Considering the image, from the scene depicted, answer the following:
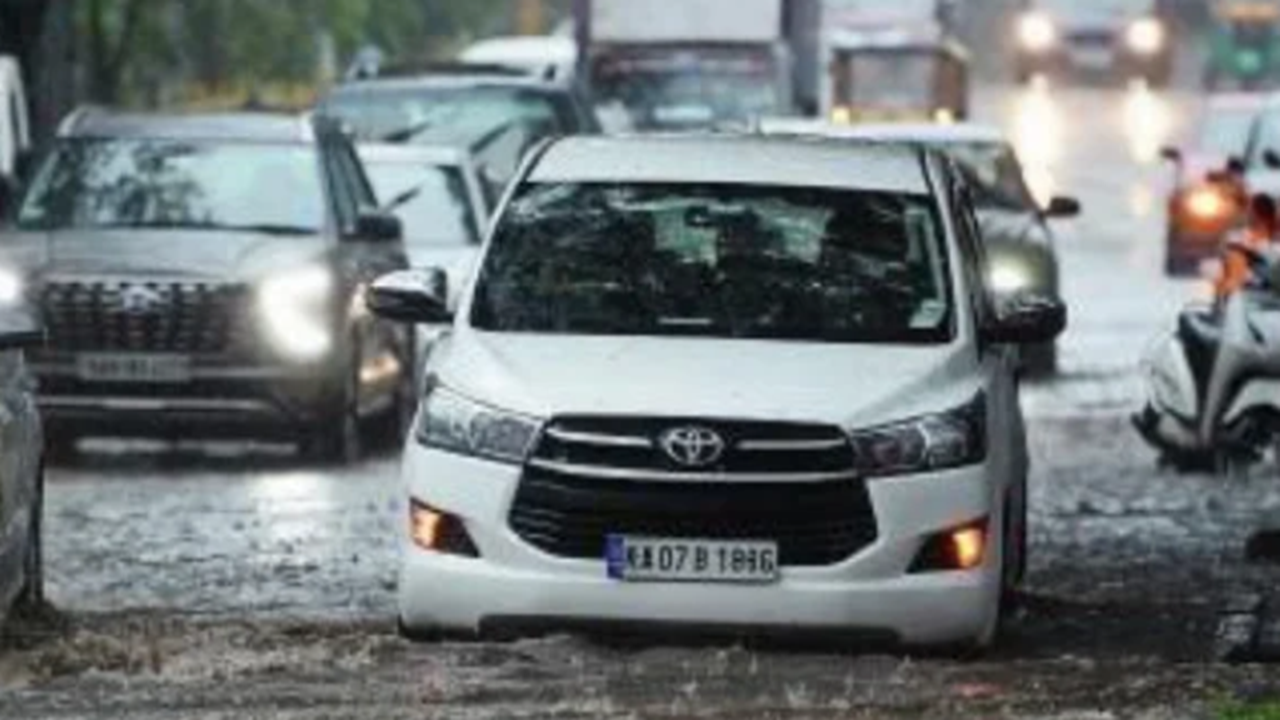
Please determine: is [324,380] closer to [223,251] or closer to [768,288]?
[223,251]

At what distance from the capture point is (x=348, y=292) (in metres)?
20.6

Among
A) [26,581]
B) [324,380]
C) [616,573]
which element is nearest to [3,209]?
[324,380]

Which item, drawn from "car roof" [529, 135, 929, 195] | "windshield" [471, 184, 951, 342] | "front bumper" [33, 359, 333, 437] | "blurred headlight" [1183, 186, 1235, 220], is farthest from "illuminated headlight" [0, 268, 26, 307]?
"blurred headlight" [1183, 186, 1235, 220]

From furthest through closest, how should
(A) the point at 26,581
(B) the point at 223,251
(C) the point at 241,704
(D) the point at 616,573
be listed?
1. (B) the point at 223,251
2. (A) the point at 26,581
3. (D) the point at 616,573
4. (C) the point at 241,704

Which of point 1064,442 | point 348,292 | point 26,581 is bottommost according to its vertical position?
point 1064,442

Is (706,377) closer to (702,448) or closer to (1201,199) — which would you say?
(702,448)

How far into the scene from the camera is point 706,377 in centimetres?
1139

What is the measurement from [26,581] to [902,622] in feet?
8.91

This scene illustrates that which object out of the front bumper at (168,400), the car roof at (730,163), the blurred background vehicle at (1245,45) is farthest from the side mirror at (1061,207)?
the blurred background vehicle at (1245,45)

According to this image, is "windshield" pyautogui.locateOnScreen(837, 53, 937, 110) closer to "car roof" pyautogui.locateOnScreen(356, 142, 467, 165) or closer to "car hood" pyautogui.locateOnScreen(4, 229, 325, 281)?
"car roof" pyautogui.locateOnScreen(356, 142, 467, 165)

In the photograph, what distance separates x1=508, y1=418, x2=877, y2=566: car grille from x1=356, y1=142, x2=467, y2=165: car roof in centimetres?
1323

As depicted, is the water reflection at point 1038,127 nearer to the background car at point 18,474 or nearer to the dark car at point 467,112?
the dark car at point 467,112

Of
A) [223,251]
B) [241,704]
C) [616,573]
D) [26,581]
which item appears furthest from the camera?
[223,251]

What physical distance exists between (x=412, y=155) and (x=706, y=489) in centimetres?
1371
